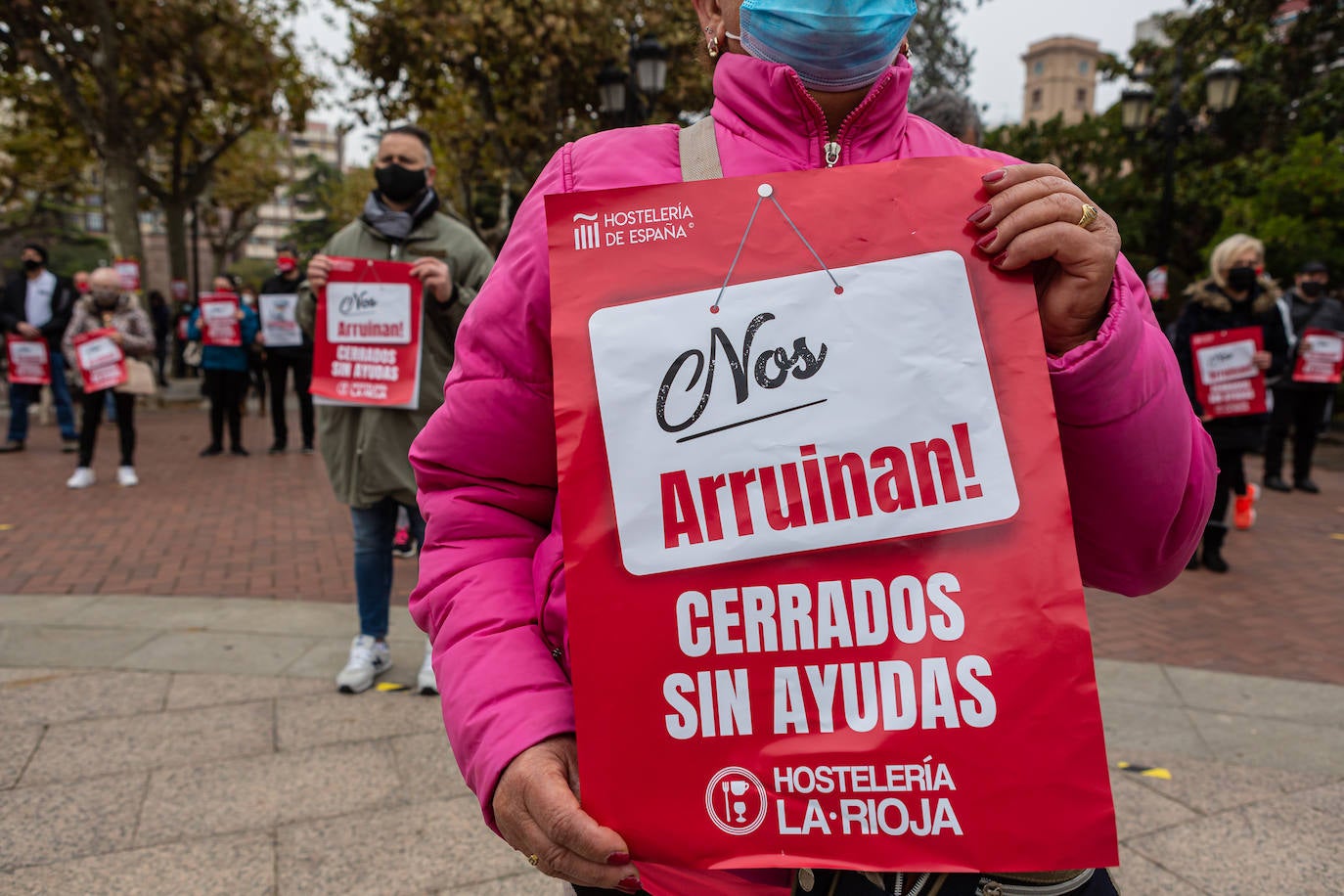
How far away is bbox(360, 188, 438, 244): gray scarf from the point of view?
12.2ft

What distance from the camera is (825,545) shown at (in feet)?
3.06

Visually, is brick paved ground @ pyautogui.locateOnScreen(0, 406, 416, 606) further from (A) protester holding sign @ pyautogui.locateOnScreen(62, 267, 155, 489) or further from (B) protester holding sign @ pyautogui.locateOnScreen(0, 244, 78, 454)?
(B) protester holding sign @ pyautogui.locateOnScreen(0, 244, 78, 454)

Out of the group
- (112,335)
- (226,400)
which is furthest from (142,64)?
(112,335)

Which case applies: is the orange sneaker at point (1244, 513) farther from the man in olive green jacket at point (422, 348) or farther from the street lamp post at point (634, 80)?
the street lamp post at point (634, 80)

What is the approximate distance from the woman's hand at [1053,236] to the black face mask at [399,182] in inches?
123

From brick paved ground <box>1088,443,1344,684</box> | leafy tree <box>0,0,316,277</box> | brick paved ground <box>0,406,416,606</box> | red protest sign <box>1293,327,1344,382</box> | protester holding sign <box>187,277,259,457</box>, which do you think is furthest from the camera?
leafy tree <box>0,0,316,277</box>

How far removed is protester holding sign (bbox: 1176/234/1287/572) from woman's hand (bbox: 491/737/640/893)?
605 cm

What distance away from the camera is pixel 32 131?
20.0m

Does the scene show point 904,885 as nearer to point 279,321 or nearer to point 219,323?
point 279,321

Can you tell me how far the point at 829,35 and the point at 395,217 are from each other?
2996mm

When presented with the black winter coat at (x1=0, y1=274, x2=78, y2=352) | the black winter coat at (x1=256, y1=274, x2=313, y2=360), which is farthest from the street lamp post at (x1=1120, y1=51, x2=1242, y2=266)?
the black winter coat at (x1=0, y1=274, x2=78, y2=352)

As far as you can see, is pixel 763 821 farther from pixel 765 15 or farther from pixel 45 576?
pixel 45 576

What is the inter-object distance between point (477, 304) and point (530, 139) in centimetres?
1618

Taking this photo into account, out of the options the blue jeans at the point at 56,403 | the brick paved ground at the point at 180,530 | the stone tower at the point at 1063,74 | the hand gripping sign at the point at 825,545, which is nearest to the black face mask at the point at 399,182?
the brick paved ground at the point at 180,530
